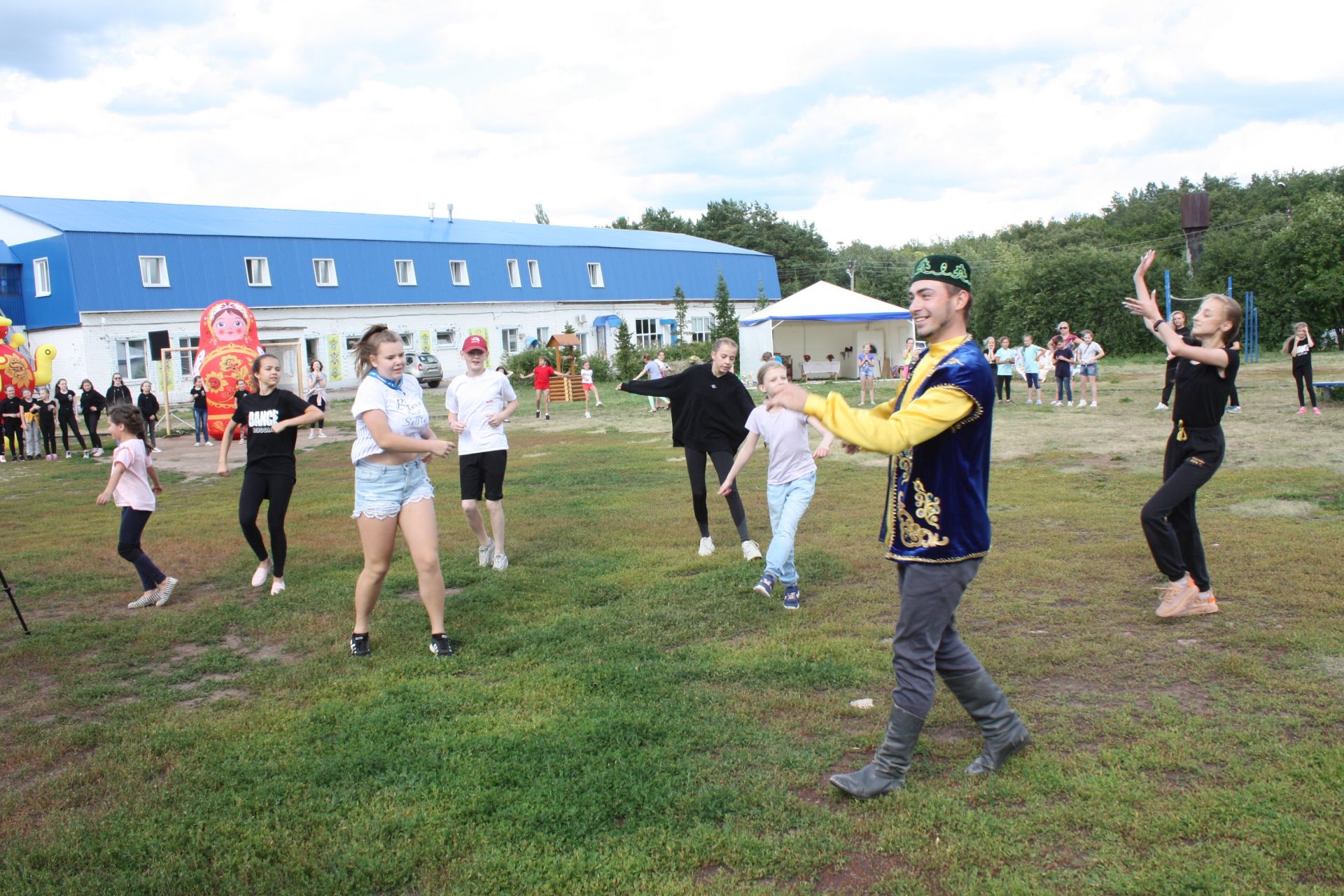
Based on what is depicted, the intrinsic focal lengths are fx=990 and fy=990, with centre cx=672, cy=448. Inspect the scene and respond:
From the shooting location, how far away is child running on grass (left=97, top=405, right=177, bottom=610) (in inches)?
303

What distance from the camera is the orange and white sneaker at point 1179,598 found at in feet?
20.1

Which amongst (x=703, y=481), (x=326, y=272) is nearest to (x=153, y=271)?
(x=326, y=272)

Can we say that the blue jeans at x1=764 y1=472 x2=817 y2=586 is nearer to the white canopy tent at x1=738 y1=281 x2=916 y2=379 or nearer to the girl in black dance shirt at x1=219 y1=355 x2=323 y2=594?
the girl in black dance shirt at x1=219 y1=355 x2=323 y2=594

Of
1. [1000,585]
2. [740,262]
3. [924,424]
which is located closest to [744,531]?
[1000,585]

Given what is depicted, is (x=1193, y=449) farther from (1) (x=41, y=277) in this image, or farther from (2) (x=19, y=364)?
(1) (x=41, y=277)

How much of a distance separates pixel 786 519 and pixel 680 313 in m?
40.4

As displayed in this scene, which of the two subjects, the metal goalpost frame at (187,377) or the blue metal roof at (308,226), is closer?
the metal goalpost frame at (187,377)

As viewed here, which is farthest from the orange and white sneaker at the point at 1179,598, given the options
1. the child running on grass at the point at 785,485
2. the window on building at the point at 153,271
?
the window on building at the point at 153,271

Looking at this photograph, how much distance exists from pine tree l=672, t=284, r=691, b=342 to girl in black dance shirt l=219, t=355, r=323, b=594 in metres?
39.1

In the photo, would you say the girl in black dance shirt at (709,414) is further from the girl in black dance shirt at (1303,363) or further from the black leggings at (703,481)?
the girl in black dance shirt at (1303,363)

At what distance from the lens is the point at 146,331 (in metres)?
35.8

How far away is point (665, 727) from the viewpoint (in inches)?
186

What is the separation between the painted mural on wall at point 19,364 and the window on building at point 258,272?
1299 centimetres

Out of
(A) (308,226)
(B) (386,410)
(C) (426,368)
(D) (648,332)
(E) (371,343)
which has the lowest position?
(B) (386,410)
